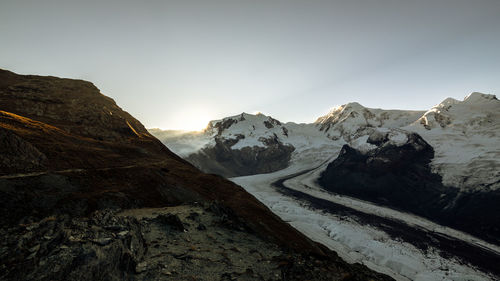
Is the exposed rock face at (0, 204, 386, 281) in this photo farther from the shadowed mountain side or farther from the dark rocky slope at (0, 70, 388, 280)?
the shadowed mountain side

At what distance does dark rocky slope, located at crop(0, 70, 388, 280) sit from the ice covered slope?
275 feet

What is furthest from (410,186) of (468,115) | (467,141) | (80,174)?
(80,174)

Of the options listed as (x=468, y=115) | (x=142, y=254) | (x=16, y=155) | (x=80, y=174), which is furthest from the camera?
(x=468, y=115)

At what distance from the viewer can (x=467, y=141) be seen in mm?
103438

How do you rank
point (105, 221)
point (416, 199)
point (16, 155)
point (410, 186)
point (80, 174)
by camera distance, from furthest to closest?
point (410, 186) → point (416, 199) → point (80, 174) → point (16, 155) → point (105, 221)

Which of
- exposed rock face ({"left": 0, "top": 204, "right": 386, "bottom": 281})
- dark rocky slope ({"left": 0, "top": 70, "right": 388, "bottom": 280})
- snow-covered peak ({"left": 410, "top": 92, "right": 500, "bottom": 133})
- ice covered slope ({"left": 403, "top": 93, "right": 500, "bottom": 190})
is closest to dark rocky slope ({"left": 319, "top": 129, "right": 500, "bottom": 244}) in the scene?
ice covered slope ({"left": 403, "top": 93, "right": 500, "bottom": 190})

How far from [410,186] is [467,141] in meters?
40.5

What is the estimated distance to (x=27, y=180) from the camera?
738 inches

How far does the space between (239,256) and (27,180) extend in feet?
61.3

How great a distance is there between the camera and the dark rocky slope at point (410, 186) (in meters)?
64.3

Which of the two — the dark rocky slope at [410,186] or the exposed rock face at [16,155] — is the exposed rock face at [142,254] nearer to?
the exposed rock face at [16,155]

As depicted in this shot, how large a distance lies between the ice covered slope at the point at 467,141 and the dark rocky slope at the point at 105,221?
275ft

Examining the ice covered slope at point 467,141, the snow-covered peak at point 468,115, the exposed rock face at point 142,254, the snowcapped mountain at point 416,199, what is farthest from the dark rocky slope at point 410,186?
the exposed rock face at point 142,254

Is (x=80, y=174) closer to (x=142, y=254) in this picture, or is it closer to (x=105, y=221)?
(x=105, y=221)
